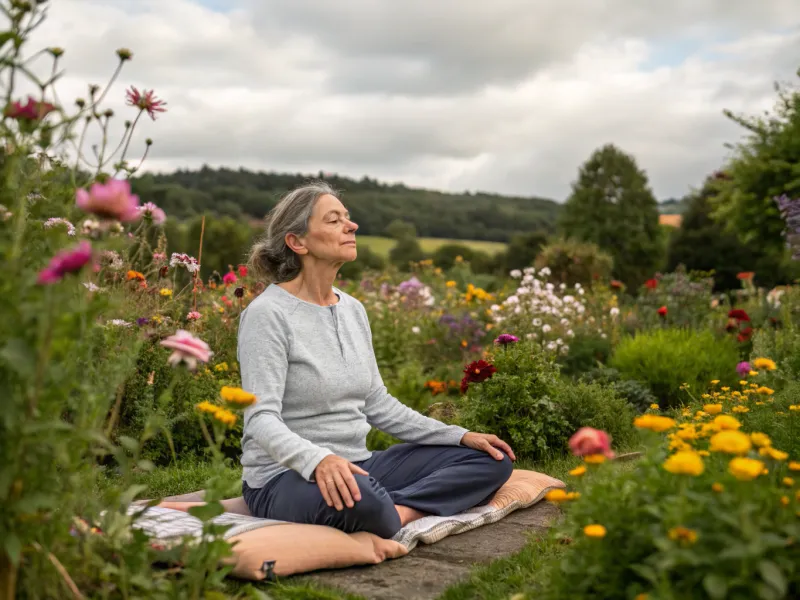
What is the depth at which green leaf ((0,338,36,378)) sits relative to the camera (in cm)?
174

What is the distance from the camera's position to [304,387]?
11.2 ft

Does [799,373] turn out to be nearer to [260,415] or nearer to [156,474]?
[260,415]

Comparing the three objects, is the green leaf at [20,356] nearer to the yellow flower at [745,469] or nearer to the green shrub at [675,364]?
the yellow flower at [745,469]

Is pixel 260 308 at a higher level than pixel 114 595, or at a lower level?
higher

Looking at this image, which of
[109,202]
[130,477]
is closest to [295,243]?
[130,477]

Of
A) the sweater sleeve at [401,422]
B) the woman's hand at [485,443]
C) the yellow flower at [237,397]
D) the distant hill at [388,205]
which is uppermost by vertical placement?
the distant hill at [388,205]

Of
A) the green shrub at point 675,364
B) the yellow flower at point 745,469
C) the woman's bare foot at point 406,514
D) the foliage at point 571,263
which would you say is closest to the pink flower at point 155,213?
the woman's bare foot at point 406,514

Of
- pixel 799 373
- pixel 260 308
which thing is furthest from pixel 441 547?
pixel 799 373

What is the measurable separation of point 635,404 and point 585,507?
4.20 meters

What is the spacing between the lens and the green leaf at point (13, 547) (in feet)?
6.09

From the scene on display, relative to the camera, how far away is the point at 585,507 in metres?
2.15

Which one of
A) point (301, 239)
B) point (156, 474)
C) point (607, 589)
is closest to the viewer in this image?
point (607, 589)

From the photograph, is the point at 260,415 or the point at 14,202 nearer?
the point at 14,202

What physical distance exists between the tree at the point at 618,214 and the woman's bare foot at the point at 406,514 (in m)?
27.1
